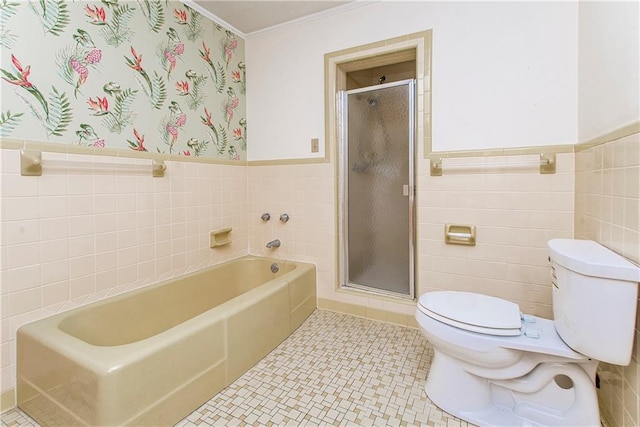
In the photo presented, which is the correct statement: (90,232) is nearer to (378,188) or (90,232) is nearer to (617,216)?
(378,188)

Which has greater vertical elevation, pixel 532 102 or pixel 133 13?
pixel 133 13

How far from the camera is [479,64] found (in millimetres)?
1810

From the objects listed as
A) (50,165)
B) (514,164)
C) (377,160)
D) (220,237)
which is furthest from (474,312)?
(50,165)

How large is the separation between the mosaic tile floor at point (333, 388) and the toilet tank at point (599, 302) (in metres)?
0.58

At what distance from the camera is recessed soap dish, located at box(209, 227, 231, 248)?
7.68 feet

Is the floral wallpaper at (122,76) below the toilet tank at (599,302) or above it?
above

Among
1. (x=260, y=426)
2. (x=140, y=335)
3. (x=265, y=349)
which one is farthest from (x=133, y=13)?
(x=260, y=426)

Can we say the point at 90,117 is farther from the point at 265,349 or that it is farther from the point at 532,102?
the point at 532,102

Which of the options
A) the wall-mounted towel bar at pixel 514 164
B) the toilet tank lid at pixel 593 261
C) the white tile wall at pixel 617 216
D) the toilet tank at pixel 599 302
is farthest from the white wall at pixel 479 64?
the toilet tank at pixel 599 302

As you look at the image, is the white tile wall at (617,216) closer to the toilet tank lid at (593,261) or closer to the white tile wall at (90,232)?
the toilet tank lid at (593,261)

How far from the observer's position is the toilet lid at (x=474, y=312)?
121 cm

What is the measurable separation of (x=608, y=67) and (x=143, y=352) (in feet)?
7.24

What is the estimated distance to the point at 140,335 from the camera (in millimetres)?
1741

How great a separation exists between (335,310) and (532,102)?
1873mm
